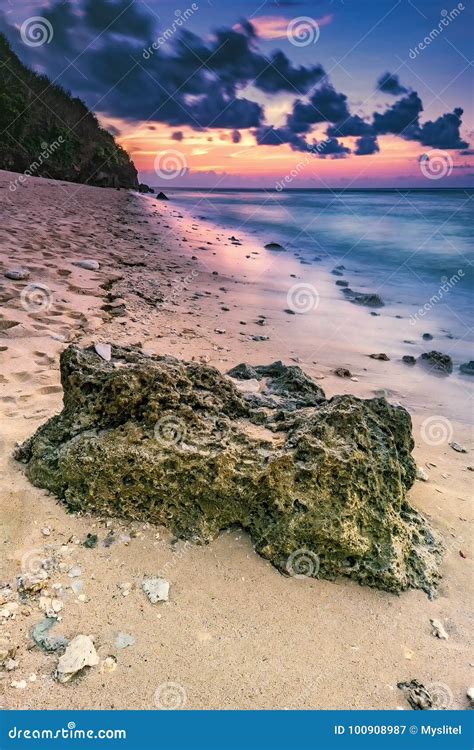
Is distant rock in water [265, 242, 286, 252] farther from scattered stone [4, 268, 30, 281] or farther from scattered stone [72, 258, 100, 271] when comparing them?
scattered stone [4, 268, 30, 281]

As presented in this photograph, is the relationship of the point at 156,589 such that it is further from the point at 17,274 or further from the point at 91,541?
the point at 17,274

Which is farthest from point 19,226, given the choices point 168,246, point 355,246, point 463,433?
point 355,246

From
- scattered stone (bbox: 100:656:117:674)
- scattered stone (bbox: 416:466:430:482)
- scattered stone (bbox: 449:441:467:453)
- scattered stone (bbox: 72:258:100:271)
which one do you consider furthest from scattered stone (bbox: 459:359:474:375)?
scattered stone (bbox: 100:656:117:674)

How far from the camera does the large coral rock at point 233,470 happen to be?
2.57 meters

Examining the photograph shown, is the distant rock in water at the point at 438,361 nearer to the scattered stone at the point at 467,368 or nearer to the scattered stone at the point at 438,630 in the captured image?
the scattered stone at the point at 467,368

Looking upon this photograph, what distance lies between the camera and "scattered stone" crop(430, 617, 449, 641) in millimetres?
2439

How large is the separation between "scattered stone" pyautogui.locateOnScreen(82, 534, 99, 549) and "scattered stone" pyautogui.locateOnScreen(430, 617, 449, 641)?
66.1 inches

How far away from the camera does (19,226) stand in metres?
9.75

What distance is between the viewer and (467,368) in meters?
6.64

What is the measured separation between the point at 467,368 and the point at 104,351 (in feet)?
17.0

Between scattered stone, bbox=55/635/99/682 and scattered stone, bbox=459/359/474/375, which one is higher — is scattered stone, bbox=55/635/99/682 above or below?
below

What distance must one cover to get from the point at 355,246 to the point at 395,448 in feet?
53.8

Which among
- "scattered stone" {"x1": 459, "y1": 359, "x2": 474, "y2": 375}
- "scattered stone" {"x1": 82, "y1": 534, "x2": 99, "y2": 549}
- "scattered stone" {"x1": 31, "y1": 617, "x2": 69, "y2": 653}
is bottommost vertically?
"scattered stone" {"x1": 31, "y1": 617, "x2": 69, "y2": 653}

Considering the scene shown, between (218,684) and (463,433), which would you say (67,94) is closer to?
(463,433)
